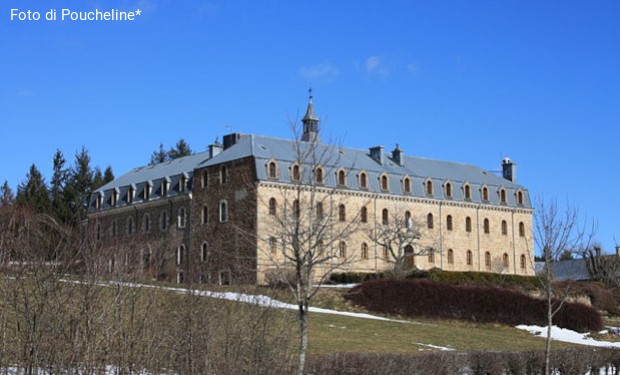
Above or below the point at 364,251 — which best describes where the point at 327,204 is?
above

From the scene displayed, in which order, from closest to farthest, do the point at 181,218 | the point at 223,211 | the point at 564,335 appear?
the point at 564,335 < the point at 223,211 < the point at 181,218

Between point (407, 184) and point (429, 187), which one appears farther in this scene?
point (429, 187)

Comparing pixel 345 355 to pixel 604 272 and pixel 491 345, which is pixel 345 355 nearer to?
pixel 491 345

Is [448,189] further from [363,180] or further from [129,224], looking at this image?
[129,224]

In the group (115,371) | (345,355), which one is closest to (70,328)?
(115,371)

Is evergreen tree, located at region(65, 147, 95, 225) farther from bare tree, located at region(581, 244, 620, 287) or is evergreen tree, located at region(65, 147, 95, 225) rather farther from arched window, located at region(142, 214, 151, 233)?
bare tree, located at region(581, 244, 620, 287)

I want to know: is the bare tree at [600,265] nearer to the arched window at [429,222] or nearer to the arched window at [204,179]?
the arched window at [429,222]

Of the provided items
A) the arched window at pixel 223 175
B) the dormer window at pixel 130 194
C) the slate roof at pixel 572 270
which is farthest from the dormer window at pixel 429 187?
the dormer window at pixel 130 194

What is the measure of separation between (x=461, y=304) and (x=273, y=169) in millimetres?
20567

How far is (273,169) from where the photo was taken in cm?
6125

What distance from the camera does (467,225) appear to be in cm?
7169

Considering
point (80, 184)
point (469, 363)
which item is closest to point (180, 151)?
point (80, 184)

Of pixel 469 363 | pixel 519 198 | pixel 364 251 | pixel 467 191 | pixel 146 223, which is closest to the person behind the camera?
pixel 469 363

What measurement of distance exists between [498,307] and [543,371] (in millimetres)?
19534
